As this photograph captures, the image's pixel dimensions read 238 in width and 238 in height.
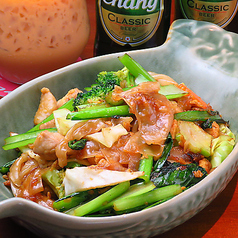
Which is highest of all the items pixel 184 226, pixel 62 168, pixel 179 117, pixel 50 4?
pixel 50 4

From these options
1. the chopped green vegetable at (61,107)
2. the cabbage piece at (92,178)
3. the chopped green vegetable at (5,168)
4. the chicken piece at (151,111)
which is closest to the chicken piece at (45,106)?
the chopped green vegetable at (61,107)

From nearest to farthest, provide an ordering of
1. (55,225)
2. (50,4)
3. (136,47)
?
(55,225), (50,4), (136,47)

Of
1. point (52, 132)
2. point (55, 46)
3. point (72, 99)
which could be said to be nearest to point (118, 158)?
point (52, 132)

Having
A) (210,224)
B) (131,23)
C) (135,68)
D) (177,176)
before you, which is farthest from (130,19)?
(210,224)

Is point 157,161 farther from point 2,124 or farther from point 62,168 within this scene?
point 2,124

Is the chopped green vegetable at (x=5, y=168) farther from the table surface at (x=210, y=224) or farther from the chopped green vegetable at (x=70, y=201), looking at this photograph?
the chopped green vegetable at (x=70, y=201)

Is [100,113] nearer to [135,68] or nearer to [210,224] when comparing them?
[135,68]
